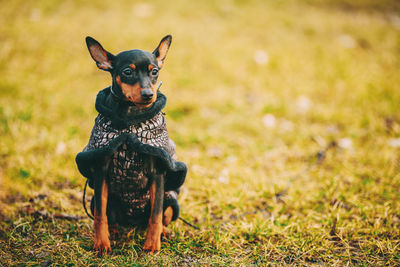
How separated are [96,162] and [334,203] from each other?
6.54 feet

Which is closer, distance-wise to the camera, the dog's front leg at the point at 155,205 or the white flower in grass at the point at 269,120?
the dog's front leg at the point at 155,205

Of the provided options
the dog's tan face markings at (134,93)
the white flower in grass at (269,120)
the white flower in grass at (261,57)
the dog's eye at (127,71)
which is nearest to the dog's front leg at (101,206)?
the dog's tan face markings at (134,93)

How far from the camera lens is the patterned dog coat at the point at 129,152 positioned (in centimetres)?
172

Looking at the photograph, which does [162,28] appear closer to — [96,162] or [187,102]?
[187,102]

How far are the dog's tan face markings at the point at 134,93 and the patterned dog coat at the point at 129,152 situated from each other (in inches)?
3.9

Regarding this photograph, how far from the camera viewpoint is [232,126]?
396 cm

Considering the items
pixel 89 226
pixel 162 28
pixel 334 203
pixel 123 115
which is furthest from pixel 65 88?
pixel 334 203

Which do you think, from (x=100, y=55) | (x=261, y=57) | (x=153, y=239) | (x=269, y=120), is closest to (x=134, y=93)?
(x=100, y=55)

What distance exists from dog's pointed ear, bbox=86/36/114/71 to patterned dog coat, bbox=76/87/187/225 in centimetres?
19

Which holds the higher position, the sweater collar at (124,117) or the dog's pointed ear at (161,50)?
the dog's pointed ear at (161,50)

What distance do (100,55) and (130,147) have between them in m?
0.53

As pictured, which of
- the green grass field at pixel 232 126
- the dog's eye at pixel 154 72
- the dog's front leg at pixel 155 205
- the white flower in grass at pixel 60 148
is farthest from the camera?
the white flower in grass at pixel 60 148

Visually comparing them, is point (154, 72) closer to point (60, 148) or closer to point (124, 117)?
point (124, 117)

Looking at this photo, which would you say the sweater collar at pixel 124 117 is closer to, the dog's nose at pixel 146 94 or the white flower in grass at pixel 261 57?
the dog's nose at pixel 146 94
